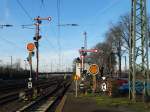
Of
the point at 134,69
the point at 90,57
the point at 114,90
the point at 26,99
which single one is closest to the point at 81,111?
the point at 134,69

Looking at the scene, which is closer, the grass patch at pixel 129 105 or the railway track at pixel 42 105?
the grass patch at pixel 129 105

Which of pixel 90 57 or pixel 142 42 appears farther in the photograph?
pixel 90 57

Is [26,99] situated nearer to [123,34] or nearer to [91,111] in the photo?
[91,111]

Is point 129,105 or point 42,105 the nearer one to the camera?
point 129,105

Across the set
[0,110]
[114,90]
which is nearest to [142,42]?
[114,90]

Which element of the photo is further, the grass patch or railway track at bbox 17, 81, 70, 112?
railway track at bbox 17, 81, 70, 112

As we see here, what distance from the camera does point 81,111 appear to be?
22984mm

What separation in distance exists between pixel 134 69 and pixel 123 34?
2959 inches

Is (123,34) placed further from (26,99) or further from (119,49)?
Result: (26,99)

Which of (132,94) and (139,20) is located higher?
(139,20)

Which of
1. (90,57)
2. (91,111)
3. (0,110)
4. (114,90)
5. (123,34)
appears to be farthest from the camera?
(90,57)

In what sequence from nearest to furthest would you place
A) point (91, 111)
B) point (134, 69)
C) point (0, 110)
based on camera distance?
point (91, 111)
point (0, 110)
point (134, 69)

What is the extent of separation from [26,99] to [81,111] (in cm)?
997

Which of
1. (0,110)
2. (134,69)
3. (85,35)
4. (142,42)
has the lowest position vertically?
(0,110)
